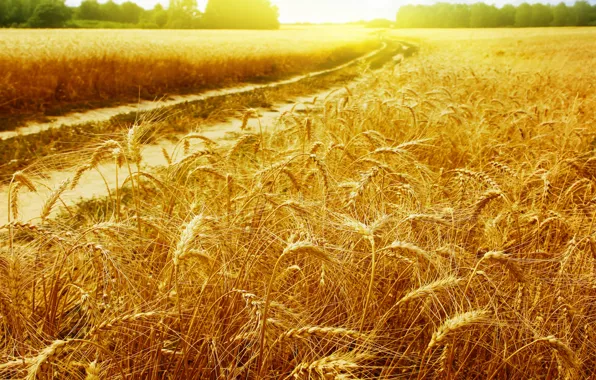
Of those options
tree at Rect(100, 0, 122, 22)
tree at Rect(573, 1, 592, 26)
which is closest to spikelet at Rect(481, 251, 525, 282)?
tree at Rect(100, 0, 122, 22)

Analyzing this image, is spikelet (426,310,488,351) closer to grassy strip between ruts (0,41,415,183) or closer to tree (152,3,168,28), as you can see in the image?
grassy strip between ruts (0,41,415,183)

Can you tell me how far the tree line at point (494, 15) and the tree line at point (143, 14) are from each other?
5987cm

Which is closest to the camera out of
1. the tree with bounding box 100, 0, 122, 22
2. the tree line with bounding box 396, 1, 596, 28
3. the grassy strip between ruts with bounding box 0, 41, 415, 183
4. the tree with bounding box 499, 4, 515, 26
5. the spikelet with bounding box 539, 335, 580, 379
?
the spikelet with bounding box 539, 335, 580, 379

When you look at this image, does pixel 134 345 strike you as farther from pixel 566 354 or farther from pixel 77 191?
pixel 77 191

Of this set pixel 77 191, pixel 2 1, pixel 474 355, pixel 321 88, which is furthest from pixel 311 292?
pixel 2 1

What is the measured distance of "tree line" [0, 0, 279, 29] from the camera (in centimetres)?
4847

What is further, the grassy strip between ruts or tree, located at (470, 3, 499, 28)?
tree, located at (470, 3, 499, 28)

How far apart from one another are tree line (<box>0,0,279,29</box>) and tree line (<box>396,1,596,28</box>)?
59874 millimetres

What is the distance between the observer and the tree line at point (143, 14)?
48.5m

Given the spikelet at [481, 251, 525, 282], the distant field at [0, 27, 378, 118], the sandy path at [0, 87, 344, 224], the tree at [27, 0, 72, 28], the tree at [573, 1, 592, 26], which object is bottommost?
the sandy path at [0, 87, 344, 224]

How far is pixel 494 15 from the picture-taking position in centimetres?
10244

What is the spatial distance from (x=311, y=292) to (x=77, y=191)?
4180 millimetres

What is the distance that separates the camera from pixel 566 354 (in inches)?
55.5

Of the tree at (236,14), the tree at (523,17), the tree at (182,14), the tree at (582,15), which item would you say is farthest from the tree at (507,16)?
the tree at (182,14)
